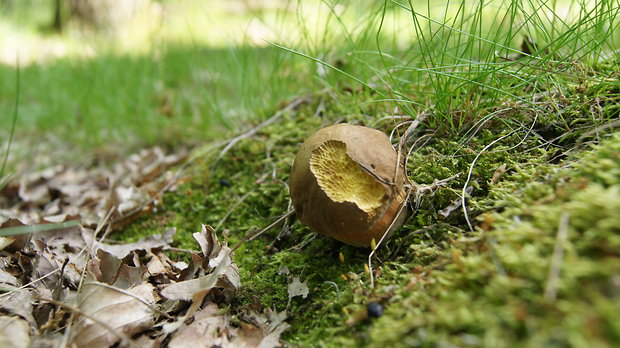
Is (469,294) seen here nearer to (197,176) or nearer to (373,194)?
(373,194)

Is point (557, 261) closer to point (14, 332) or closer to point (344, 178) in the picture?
point (344, 178)

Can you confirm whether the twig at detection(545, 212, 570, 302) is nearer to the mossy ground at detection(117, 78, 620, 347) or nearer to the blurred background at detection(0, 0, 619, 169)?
the mossy ground at detection(117, 78, 620, 347)

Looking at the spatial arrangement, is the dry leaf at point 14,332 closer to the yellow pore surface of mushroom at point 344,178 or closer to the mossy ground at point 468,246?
the mossy ground at point 468,246

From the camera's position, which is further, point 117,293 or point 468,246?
point 117,293

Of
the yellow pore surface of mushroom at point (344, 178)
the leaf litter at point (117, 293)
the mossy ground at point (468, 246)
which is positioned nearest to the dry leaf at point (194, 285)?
the leaf litter at point (117, 293)

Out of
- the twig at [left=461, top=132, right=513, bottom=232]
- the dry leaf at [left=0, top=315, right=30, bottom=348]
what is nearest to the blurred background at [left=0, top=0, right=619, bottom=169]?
the twig at [left=461, top=132, right=513, bottom=232]

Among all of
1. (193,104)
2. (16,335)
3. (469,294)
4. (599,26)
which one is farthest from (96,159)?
(599,26)

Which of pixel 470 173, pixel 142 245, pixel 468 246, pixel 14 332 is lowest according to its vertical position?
pixel 142 245

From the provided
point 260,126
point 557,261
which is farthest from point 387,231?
point 260,126
